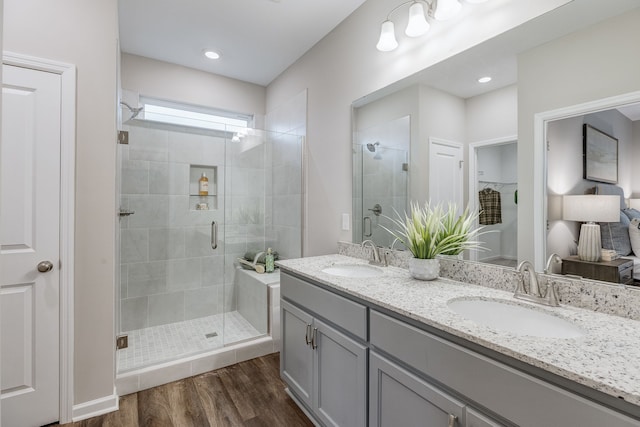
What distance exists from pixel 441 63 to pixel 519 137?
1.90 feet

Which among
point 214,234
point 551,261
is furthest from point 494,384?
point 214,234

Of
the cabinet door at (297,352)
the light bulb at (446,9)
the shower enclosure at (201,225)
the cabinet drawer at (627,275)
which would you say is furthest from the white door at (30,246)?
the cabinet drawer at (627,275)

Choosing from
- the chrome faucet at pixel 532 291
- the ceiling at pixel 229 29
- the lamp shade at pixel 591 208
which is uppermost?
the ceiling at pixel 229 29

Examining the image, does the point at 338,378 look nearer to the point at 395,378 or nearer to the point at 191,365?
the point at 395,378

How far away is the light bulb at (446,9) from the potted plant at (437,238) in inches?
37.3

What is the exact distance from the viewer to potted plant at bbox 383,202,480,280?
1561 mm

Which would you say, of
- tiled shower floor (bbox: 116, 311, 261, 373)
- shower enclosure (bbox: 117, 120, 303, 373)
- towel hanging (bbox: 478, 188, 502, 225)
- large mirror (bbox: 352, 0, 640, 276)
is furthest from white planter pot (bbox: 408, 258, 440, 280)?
tiled shower floor (bbox: 116, 311, 261, 373)

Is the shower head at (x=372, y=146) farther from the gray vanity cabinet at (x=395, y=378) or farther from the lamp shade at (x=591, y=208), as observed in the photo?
the lamp shade at (x=591, y=208)

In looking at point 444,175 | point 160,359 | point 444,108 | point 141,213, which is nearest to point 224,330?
point 160,359

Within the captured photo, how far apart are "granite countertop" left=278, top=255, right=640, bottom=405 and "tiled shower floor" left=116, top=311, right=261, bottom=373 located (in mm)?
1491

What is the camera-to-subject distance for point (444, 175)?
66.7 inches

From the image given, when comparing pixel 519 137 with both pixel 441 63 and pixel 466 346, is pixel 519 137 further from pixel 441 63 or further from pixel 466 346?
pixel 466 346

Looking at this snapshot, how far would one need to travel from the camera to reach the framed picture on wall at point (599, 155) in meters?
1.14

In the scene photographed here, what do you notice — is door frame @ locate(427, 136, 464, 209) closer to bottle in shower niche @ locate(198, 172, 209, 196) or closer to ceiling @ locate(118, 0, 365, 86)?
ceiling @ locate(118, 0, 365, 86)
